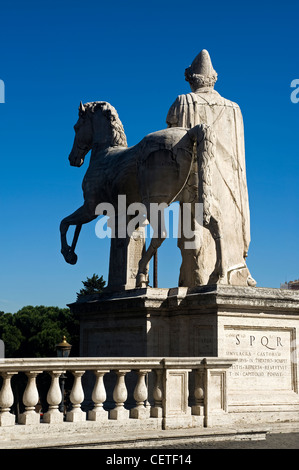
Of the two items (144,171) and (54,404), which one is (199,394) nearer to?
(54,404)

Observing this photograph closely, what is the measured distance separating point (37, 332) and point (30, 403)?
47719 mm

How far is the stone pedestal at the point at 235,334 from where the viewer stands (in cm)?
1078

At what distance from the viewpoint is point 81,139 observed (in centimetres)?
1465

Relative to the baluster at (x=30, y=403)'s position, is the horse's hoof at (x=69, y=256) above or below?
above

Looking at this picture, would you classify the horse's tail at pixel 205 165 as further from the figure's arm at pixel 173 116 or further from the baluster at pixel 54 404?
the baluster at pixel 54 404

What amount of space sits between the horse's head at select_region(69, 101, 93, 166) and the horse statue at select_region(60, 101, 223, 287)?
79 mm

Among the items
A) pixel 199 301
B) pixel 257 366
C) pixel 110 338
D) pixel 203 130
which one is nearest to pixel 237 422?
pixel 257 366

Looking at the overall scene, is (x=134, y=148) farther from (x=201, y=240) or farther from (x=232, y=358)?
(x=232, y=358)

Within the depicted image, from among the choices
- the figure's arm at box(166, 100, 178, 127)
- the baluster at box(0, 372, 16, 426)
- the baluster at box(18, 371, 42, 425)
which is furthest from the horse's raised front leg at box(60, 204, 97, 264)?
the baluster at box(0, 372, 16, 426)

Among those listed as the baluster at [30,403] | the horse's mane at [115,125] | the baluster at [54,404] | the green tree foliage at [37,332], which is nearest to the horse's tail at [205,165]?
the horse's mane at [115,125]

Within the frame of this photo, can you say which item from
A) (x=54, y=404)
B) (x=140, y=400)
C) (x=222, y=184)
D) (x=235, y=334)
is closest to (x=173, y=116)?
(x=222, y=184)

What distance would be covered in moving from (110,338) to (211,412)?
3328mm

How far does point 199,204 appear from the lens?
453 inches

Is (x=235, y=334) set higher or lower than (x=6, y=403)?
higher
